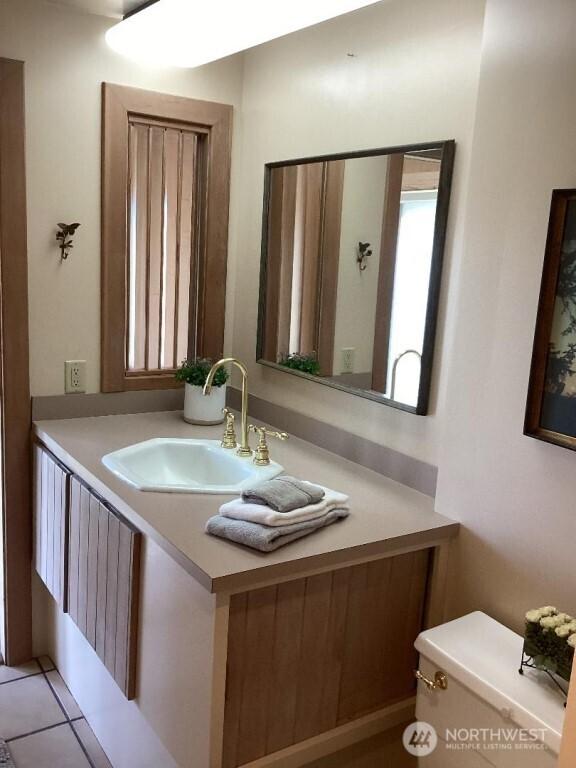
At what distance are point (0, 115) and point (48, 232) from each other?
0.37 meters

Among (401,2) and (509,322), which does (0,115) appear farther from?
(509,322)

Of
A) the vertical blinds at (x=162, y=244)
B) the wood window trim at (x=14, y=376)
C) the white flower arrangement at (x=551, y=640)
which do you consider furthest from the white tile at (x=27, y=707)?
the white flower arrangement at (x=551, y=640)

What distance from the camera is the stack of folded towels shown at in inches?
60.8

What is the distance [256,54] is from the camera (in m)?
2.54

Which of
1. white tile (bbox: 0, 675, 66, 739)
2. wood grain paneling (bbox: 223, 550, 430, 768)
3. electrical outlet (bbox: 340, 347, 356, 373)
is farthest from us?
white tile (bbox: 0, 675, 66, 739)

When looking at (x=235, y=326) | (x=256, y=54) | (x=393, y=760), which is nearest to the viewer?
(x=393, y=760)

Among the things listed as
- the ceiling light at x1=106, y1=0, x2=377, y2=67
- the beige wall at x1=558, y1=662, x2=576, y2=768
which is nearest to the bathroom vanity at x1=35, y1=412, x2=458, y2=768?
the beige wall at x1=558, y1=662, x2=576, y2=768

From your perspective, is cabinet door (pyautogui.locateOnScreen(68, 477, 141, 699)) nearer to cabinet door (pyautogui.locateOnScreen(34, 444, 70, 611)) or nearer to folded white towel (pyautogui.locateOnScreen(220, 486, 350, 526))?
cabinet door (pyautogui.locateOnScreen(34, 444, 70, 611))

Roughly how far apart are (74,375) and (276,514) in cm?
117

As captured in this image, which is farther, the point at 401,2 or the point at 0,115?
the point at 0,115

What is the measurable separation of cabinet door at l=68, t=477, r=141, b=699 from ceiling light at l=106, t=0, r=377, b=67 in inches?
52.8

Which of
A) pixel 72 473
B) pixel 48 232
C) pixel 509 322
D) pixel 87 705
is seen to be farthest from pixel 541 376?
pixel 87 705

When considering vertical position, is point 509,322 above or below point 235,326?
above

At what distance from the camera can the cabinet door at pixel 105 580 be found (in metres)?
1.78
